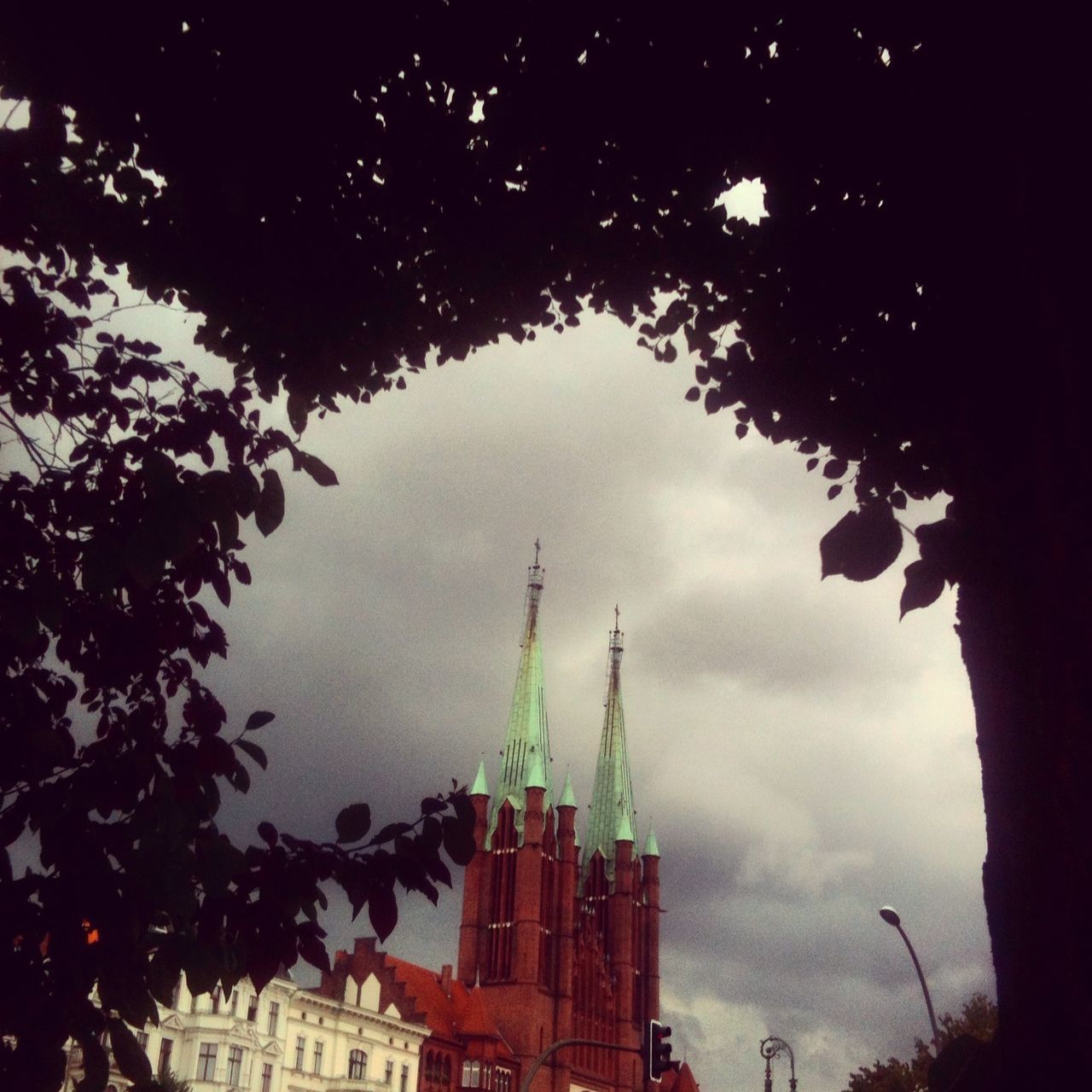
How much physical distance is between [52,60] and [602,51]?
164 inches

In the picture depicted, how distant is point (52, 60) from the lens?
181 inches

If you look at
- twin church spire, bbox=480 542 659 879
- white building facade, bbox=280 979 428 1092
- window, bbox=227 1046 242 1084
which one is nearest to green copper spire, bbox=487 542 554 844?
twin church spire, bbox=480 542 659 879

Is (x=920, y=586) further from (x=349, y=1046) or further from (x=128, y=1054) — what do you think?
(x=349, y=1046)

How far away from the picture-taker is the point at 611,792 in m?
92.8

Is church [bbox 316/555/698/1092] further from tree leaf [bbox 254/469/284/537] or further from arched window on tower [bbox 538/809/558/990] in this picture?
tree leaf [bbox 254/469/284/537]

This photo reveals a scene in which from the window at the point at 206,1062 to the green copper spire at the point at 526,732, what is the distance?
36485mm

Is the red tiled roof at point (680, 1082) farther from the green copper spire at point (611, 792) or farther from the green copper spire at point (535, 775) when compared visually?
the green copper spire at point (535, 775)

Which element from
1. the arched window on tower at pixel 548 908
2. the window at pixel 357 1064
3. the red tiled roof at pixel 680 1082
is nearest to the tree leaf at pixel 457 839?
the window at pixel 357 1064

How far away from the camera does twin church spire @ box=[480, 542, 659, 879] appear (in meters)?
83.2

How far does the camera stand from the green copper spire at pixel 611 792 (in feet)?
296

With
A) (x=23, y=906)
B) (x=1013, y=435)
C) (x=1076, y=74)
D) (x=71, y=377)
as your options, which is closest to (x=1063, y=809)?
(x=1013, y=435)

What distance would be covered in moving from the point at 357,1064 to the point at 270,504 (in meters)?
60.3

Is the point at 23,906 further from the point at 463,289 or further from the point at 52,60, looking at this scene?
the point at 463,289

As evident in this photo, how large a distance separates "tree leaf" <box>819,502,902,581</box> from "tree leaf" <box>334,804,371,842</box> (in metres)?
1.42
